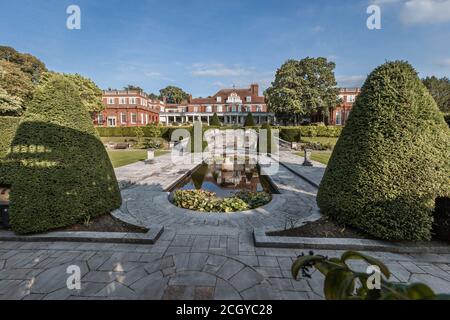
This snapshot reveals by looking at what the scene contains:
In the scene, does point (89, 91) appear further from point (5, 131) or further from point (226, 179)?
point (226, 179)

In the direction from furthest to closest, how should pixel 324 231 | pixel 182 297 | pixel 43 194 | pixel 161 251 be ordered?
pixel 324 231
pixel 43 194
pixel 161 251
pixel 182 297

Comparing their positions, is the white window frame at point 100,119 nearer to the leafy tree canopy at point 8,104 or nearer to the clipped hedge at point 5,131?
the leafy tree canopy at point 8,104

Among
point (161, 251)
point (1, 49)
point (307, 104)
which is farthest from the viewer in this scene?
point (1, 49)

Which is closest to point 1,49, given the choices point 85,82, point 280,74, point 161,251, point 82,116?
point 85,82

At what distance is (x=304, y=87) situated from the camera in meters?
36.0

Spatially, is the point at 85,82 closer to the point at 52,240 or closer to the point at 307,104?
the point at 307,104

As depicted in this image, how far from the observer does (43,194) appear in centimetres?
432

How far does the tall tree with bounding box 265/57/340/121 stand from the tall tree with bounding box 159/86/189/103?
58668 mm

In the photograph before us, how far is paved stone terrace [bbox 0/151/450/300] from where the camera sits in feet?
9.82

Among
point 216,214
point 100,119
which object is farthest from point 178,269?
A: point 100,119

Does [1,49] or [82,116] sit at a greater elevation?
[1,49]

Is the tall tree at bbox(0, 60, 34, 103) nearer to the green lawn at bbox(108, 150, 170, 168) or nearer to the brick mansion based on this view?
the brick mansion

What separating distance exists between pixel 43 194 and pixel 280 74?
3806 cm

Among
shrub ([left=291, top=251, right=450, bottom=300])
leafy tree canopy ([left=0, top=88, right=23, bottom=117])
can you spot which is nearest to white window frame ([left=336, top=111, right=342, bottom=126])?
shrub ([left=291, top=251, right=450, bottom=300])
